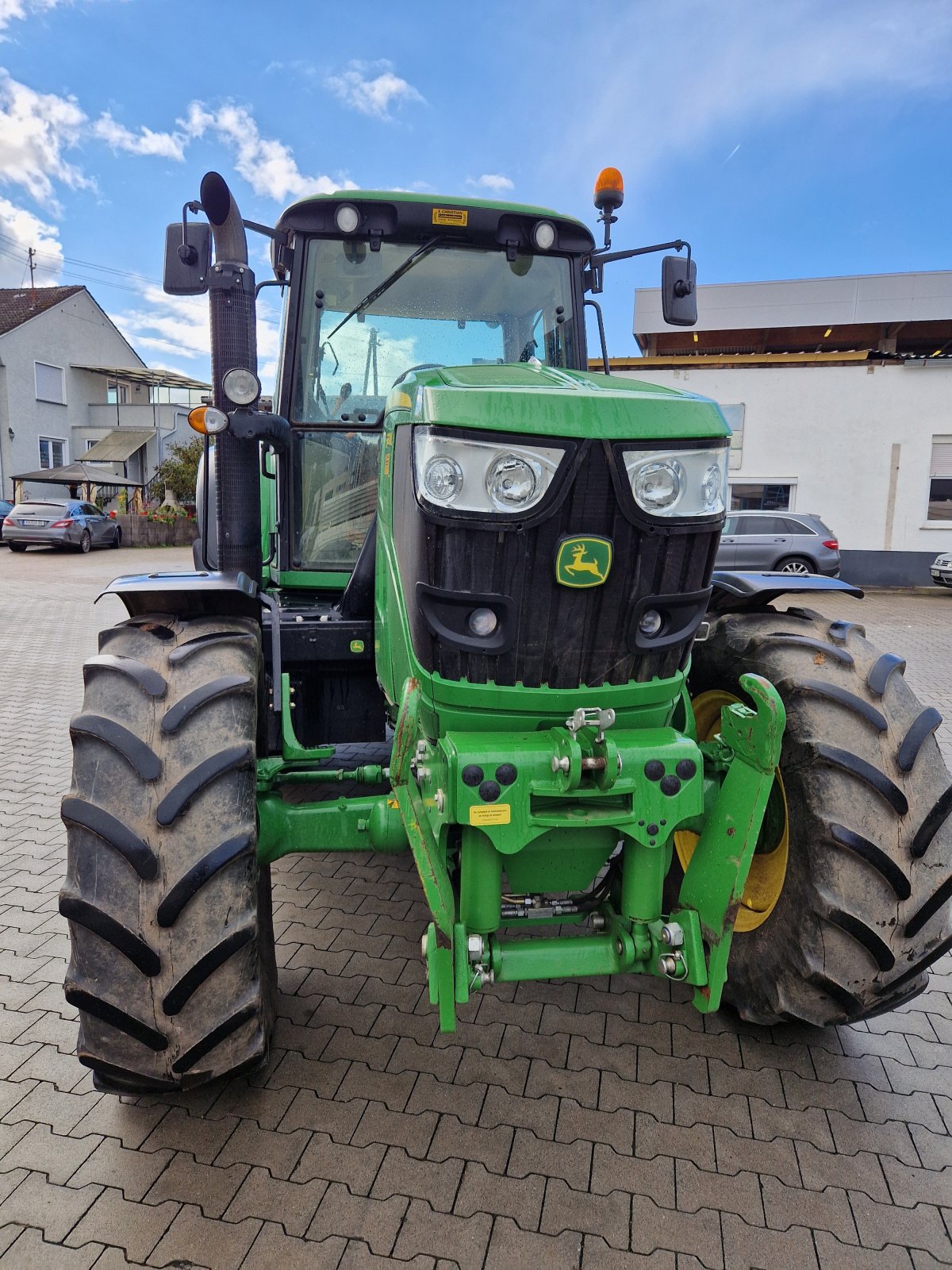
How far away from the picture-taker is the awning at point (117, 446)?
31.8 m

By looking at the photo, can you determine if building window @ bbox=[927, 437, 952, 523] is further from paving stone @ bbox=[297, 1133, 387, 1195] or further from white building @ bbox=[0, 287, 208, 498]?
white building @ bbox=[0, 287, 208, 498]

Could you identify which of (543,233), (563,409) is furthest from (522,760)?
(543,233)

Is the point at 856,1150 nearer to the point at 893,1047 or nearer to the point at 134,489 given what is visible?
the point at 893,1047

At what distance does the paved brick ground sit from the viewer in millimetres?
2088

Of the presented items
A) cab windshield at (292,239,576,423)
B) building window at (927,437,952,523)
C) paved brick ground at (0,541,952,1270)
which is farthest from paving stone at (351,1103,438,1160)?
building window at (927,437,952,523)

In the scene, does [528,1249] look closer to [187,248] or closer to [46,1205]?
[46,1205]

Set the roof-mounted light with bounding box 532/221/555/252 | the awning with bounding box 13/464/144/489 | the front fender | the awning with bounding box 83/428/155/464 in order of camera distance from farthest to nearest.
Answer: the awning with bounding box 83/428/155/464, the awning with bounding box 13/464/144/489, the roof-mounted light with bounding box 532/221/555/252, the front fender

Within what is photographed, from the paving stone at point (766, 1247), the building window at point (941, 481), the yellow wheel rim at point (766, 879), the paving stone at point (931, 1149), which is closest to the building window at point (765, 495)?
the building window at point (941, 481)

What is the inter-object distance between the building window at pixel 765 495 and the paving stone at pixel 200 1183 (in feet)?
57.4

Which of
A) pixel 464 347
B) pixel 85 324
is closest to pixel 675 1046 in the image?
pixel 464 347

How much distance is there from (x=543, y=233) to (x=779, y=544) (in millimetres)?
13114

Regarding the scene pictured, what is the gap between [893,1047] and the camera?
2873 millimetres

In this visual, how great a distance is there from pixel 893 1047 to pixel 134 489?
33.2 m

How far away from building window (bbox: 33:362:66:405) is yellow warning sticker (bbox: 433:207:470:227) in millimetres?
32048
